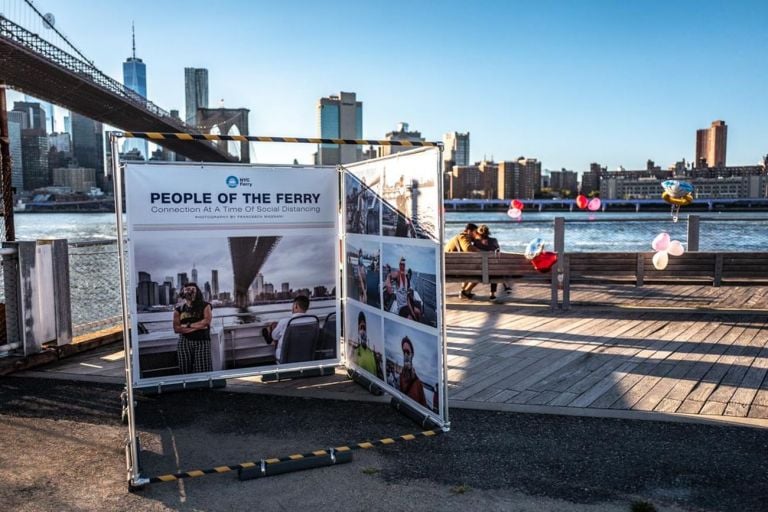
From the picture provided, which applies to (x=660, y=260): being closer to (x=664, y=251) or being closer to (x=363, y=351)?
(x=664, y=251)

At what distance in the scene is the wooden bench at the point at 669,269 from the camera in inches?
321

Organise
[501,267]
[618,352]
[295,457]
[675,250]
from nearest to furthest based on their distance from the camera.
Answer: [295,457], [618,352], [675,250], [501,267]

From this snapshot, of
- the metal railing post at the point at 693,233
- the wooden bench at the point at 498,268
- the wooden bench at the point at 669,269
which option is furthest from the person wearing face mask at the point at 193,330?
the metal railing post at the point at 693,233

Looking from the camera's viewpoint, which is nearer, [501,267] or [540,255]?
[540,255]

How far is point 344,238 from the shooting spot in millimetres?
5324

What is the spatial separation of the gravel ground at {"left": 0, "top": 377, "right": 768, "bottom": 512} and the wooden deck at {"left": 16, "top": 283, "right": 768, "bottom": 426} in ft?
1.31

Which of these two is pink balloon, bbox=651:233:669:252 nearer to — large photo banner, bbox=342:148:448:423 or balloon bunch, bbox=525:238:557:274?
balloon bunch, bbox=525:238:557:274

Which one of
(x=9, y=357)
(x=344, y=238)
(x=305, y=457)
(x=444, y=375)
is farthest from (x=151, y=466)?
(x=9, y=357)

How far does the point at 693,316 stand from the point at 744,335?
1064 mm

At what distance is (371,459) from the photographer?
12.7 ft

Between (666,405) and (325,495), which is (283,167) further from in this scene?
(666,405)

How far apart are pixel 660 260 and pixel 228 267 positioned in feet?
18.3

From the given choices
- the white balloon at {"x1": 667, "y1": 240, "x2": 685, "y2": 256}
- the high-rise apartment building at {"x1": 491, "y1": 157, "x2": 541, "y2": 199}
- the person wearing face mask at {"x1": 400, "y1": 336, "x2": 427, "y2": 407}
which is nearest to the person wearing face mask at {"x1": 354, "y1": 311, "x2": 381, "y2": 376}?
the person wearing face mask at {"x1": 400, "y1": 336, "x2": 427, "y2": 407}

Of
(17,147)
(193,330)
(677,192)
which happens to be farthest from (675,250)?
(17,147)
